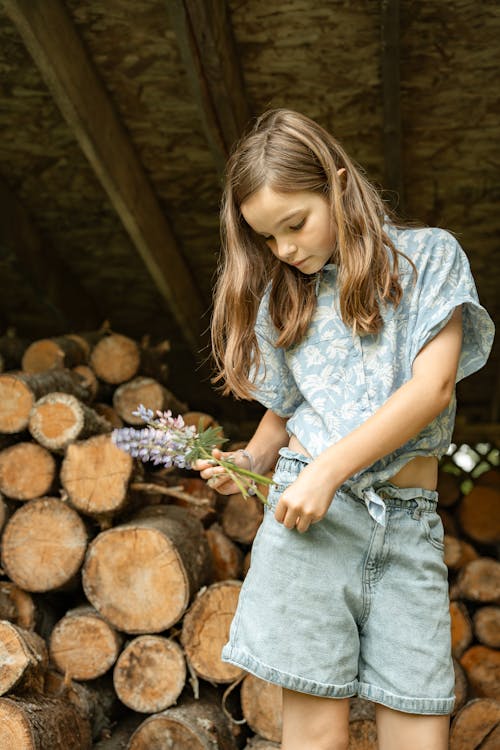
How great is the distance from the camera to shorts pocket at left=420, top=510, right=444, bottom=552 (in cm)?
163

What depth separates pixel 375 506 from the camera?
5.12 feet

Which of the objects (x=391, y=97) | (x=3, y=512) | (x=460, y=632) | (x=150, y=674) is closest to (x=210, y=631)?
(x=150, y=674)

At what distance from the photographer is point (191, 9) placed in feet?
8.50

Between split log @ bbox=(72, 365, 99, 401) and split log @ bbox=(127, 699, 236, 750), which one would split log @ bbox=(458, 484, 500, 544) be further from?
split log @ bbox=(72, 365, 99, 401)

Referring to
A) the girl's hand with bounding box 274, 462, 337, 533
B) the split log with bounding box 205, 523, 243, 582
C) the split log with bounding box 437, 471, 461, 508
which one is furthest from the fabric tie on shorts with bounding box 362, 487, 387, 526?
the split log with bounding box 437, 471, 461, 508

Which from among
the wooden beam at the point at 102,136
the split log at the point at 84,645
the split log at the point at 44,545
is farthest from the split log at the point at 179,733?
the wooden beam at the point at 102,136

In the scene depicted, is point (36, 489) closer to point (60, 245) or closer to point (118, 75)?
point (118, 75)

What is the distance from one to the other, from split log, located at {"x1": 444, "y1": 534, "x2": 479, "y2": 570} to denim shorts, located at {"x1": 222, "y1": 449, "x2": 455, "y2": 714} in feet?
5.30

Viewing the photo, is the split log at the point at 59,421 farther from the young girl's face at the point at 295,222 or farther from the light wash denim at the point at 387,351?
the young girl's face at the point at 295,222

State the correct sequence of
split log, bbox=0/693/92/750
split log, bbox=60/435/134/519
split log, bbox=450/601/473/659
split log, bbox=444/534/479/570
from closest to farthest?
split log, bbox=0/693/92/750 < split log, bbox=60/435/134/519 < split log, bbox=450/601/473/659 < split log, bbox=444/534/479/570

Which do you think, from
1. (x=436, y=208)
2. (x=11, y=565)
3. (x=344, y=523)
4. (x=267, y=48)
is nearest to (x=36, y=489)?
(x=11, y=565)

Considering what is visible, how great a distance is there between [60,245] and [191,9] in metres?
1.83

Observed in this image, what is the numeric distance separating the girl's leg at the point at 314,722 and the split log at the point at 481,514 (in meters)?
1.99

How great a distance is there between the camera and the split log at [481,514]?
11.3 feet
